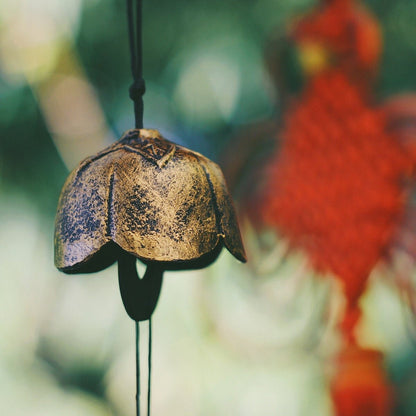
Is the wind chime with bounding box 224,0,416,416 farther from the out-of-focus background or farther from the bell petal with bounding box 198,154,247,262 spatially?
the bell petal with bounding box 198,154,247,262

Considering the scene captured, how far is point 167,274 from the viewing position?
1814mm

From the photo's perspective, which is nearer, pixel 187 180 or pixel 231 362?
pixel 187 180

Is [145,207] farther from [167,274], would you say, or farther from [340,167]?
[340,167]

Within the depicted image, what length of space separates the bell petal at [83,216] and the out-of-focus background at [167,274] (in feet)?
3.27

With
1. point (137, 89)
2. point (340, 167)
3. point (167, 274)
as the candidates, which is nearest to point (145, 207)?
point (137, 89)

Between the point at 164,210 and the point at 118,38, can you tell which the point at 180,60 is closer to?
the point at 118,38

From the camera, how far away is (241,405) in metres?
1.72

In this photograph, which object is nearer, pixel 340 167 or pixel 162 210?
pixel 162 210

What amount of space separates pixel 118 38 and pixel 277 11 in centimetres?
70

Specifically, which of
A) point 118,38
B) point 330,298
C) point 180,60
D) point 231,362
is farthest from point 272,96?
point 231,362

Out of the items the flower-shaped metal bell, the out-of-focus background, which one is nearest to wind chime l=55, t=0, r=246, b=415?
the flower-shaped metal bell

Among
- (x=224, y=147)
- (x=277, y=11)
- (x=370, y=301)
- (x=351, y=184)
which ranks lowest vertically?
(x=370, y=301)

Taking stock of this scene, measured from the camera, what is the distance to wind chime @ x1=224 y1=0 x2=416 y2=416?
175 centimetres

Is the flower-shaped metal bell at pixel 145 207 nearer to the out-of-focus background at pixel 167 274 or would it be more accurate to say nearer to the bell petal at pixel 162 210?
the bell petal at pixel 162 210
